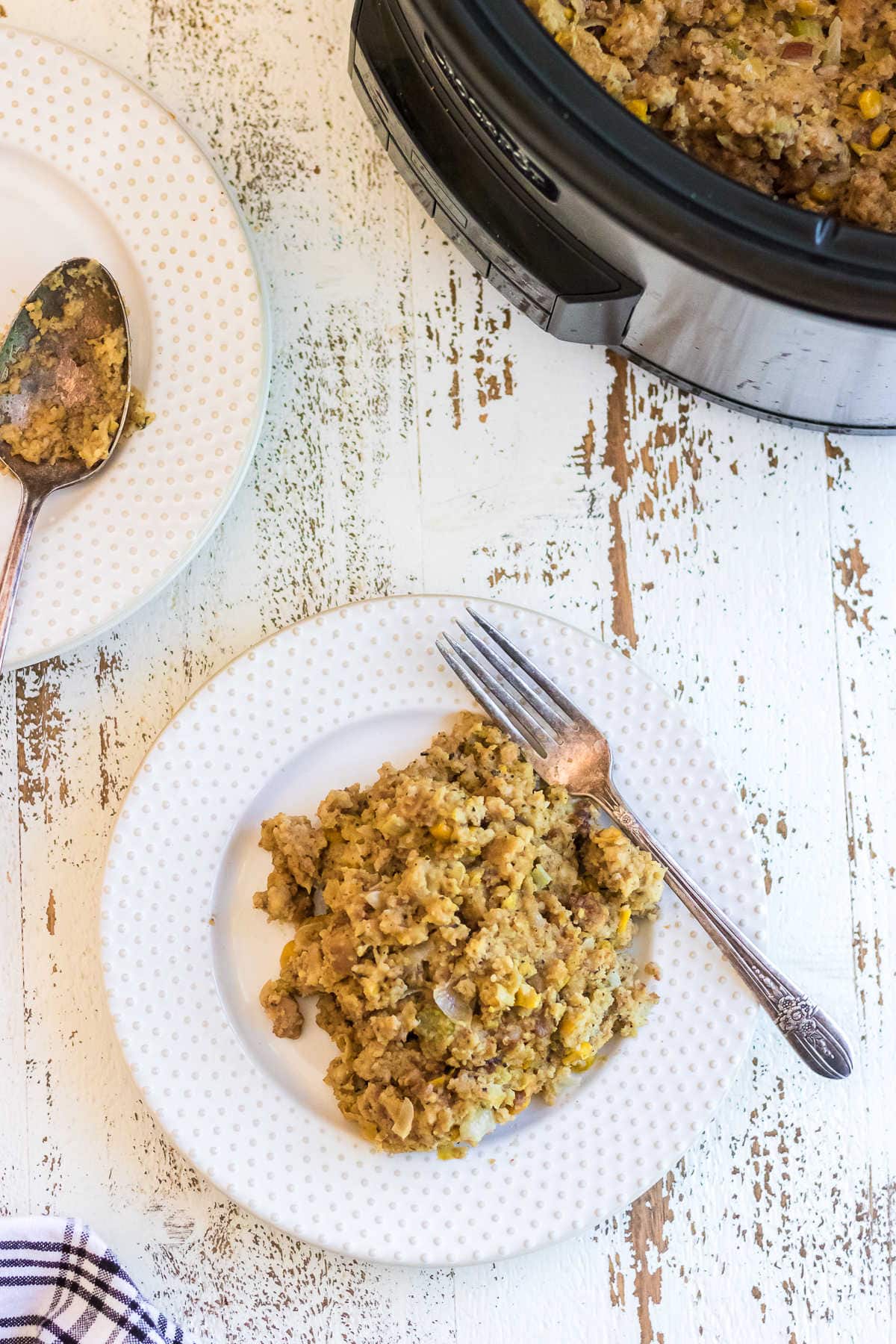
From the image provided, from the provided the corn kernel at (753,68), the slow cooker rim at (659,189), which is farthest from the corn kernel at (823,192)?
the slow cooker rim at (659,189)

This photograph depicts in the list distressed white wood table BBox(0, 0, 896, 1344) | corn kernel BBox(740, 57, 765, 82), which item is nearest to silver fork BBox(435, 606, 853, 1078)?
distressed white wood table BBox(0, 0, 896, 1344)

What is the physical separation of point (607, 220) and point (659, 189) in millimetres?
46

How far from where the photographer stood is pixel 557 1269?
132 cm

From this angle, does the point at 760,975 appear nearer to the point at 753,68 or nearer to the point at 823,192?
the point at 823,192

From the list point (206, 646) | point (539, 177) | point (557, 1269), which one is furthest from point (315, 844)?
point (539, 177)

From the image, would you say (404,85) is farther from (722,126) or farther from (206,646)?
Answer: (206,646)

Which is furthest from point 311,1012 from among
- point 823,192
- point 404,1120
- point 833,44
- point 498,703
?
point 833,44

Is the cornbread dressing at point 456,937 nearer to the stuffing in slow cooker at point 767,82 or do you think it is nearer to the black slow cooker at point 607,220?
the black slow cooker at point 607,220

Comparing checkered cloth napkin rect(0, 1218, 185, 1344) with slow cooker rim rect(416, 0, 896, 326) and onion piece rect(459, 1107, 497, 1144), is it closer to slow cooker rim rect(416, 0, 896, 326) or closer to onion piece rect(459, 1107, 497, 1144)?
onion piece rect(459, 1107, 497, 1144)

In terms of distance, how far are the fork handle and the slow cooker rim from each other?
0.58 meters

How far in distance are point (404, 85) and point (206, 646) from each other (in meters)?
0.64

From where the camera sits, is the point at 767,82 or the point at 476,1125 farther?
the point at 476,1125

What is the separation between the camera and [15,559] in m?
1.25

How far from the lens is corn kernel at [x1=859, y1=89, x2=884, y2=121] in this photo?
1054 millimetres
